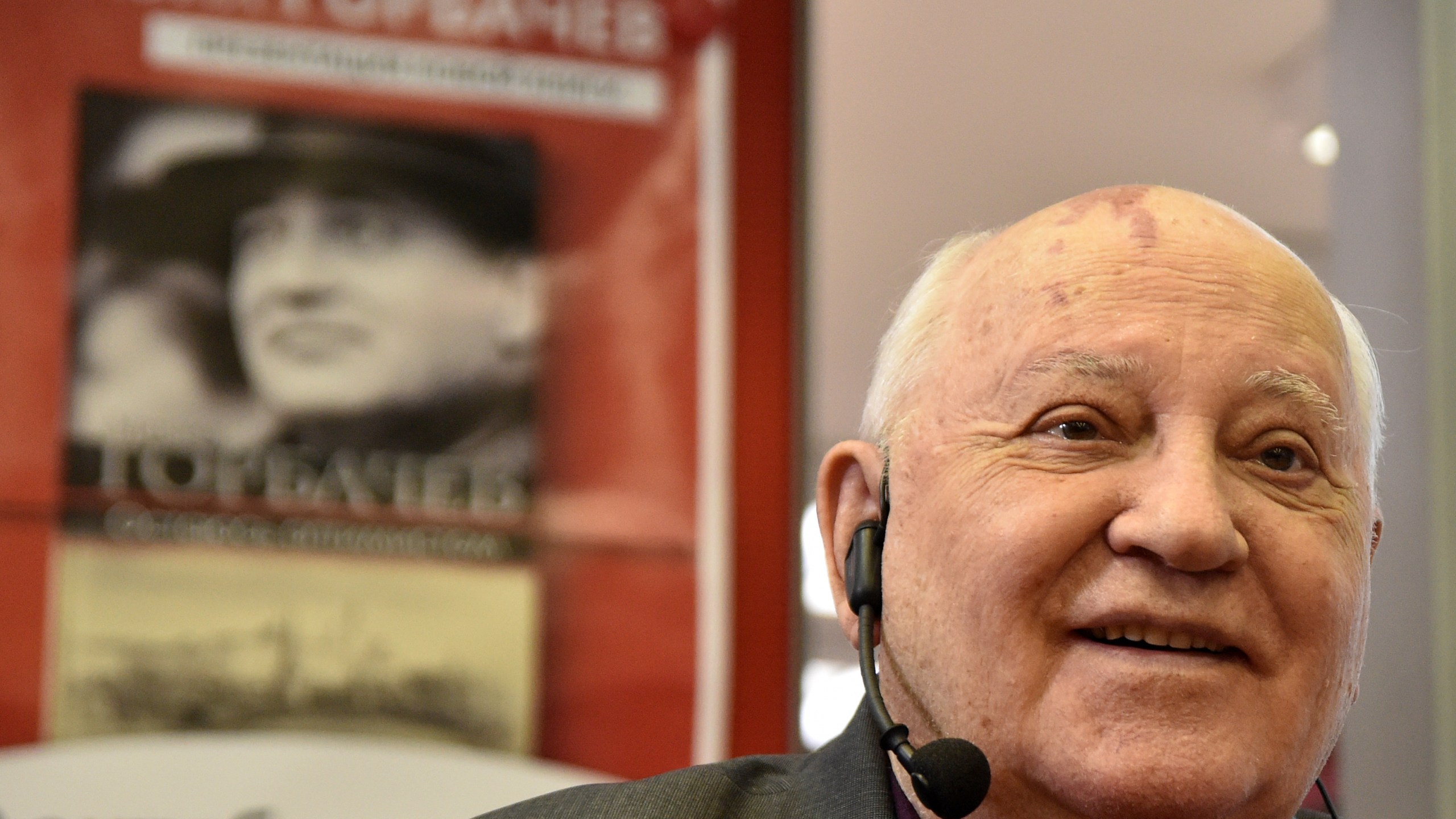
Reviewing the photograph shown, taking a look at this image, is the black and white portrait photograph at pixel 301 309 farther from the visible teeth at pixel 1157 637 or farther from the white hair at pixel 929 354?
the visible teeth at pixel 1157 637

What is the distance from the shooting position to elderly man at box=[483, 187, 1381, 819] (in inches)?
38.3

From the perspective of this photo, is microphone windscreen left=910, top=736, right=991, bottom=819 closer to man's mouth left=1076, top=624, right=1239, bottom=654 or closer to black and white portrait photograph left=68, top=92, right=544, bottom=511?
man's mouth left=1076, top=624, right=1239, bottom=654

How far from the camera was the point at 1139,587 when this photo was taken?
3.22 ft

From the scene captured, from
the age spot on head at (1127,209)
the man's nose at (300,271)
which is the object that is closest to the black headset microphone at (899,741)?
the age spot on head at (1127,209)

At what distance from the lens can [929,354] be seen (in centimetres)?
116

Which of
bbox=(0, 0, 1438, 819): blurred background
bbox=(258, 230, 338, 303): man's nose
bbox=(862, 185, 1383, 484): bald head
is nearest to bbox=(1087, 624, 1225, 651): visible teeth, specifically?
bbox=(862, 185, 1383, 484): bald head

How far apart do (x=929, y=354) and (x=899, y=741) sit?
12.8 inches

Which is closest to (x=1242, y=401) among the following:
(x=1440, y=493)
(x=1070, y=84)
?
(x=1440, y=493)

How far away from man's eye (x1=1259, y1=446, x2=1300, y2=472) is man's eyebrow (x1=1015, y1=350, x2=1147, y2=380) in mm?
129

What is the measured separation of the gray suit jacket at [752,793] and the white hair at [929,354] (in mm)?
257

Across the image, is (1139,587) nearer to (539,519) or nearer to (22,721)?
(539,519)

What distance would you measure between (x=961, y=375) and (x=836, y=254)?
41.0 inches

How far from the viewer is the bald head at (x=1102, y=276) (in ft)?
3.56

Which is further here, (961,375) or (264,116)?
(264,116)
